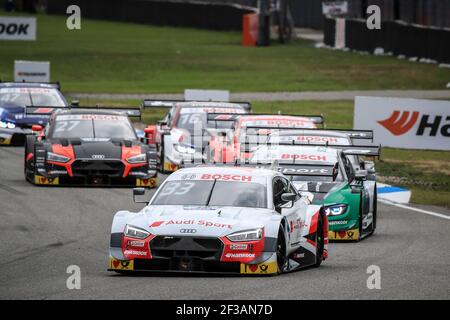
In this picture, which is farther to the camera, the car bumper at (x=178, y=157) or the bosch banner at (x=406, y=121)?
the bosch banner at (x=406, y=121)

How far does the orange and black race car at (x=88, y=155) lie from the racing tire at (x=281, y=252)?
9405mm

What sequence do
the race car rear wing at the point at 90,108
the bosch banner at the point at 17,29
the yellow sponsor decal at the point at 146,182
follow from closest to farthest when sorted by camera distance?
the yellow sponsor decal at the point at 146,182 < the race car rear wing at the point at 90,108 < the bosch banner at the point at 17,29

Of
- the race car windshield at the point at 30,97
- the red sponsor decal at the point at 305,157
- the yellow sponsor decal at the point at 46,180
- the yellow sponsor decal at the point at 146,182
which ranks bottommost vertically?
the yellow sponsor decal at the point at 146,182

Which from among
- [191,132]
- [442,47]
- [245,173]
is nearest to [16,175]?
[191,132]

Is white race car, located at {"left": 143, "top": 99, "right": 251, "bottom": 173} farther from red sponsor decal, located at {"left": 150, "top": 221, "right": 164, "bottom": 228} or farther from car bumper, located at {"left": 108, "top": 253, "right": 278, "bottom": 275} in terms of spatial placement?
car bumper, located at {"left": 108, "top": 253, "right": 278, "bottom": 275}

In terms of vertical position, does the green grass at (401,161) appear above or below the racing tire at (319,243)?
below

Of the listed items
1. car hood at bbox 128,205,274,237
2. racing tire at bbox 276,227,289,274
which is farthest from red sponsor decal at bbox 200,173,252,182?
racing tire at bbox 276,227,289,274

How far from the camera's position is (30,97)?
100 ft

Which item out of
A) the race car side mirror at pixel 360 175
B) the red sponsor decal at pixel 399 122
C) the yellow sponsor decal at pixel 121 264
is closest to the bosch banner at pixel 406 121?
the red sponsor decal at pixel 399 122

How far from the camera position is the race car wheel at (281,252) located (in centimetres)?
1403

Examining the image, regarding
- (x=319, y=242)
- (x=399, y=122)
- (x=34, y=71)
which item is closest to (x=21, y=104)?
(x=399, y=122)

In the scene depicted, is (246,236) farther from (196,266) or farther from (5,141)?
(5,141)

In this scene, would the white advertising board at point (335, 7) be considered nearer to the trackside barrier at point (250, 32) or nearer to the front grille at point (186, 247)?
the trackside barrier at point (250, 32)

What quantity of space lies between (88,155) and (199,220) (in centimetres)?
967
